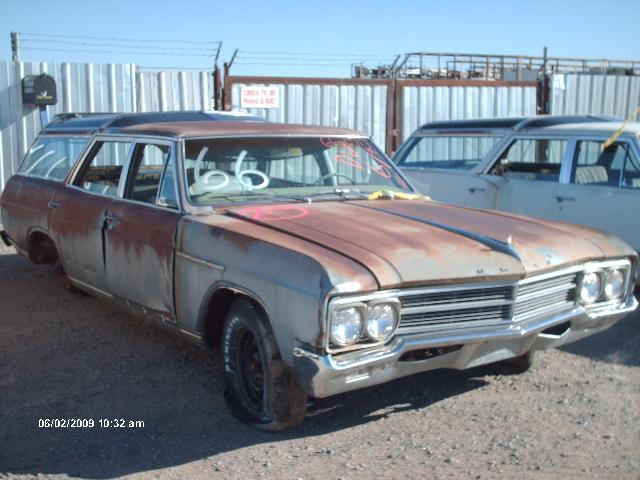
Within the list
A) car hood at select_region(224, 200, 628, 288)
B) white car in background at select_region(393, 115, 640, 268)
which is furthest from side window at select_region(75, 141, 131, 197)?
white car in background at select_region(393, 115, 640, 268)

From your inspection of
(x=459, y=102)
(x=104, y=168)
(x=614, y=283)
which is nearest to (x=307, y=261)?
(x=614, y=283)

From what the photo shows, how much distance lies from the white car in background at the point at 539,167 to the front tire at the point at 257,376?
352 centimetres

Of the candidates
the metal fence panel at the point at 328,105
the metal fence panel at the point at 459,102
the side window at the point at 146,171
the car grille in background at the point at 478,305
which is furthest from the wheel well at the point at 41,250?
the metal fence panel at the point at 459,102

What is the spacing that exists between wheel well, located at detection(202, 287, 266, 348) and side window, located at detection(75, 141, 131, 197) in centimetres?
142

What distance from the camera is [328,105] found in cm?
1248

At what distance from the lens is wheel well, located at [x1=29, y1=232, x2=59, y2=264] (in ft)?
20.9

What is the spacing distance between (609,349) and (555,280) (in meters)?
1.58

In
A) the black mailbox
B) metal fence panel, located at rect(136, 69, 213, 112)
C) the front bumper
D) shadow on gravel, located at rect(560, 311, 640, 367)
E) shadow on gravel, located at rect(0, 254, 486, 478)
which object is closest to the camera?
the front bumper

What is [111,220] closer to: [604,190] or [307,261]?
[307,261]

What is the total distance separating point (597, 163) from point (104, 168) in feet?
13.2

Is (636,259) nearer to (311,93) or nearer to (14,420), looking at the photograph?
(14,420)

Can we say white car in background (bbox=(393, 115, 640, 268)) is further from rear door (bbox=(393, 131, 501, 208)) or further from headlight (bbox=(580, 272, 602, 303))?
headlight (bbox=(580, 272, 602, 303))

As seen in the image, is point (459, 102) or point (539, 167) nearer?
point (539, 167)

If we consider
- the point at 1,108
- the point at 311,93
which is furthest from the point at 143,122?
the point at 311,93
